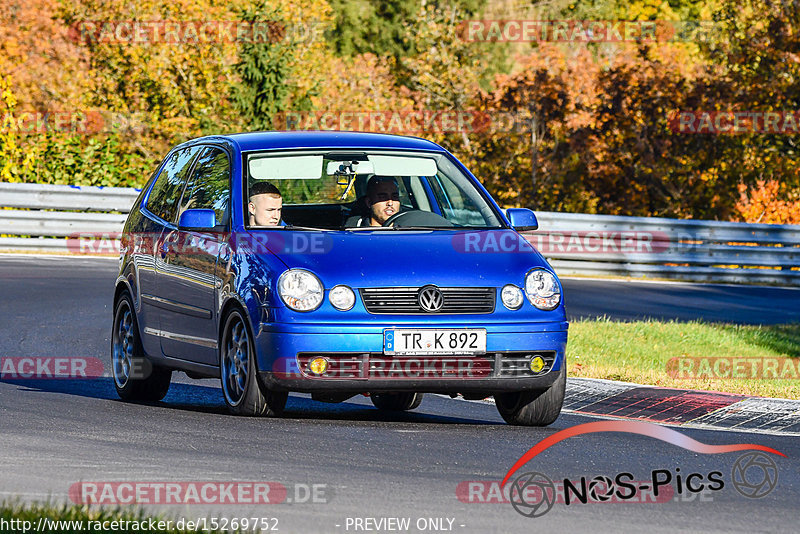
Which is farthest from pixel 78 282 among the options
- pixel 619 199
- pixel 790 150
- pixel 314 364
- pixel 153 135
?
pixel 153 135

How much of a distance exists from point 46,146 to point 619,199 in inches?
552

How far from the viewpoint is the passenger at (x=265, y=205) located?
9578mm

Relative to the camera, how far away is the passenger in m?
9.58

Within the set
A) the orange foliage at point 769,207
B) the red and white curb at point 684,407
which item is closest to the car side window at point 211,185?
the red and white curb at point 684,407

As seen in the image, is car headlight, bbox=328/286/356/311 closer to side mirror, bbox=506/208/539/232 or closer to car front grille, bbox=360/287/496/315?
car front grille, bbox=360/287/496/315

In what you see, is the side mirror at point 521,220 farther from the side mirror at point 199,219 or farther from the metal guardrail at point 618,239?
the metal guardrail at point 618,239

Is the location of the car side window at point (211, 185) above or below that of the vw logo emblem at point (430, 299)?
above

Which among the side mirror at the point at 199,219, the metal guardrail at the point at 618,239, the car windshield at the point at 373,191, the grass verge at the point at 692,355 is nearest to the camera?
the side mirror at the point at 199,219

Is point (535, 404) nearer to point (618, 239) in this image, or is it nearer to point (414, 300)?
point (414, 300)

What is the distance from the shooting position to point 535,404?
930 cm

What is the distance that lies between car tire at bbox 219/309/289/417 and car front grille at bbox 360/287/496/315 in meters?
0.77

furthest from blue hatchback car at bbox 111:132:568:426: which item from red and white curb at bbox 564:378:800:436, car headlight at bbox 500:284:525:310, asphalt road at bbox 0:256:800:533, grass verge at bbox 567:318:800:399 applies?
grass verge at bbox 567:318:800:399

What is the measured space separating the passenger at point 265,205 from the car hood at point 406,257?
366mm

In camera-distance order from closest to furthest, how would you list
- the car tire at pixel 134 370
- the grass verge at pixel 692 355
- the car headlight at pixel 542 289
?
the car headlight at pixel 542 289, the car tire at pixel 134 370, the grass verge at pixel 692 355
